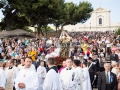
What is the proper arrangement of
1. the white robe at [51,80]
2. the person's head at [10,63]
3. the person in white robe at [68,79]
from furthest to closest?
the person's head at [10,63] < the person in white robe at [68,79] < the white robe at [51,80]

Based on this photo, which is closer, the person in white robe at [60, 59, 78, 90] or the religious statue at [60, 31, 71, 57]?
the person in white robe at [60, 59, 78, 90]

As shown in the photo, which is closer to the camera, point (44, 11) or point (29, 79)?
point (29, 79)

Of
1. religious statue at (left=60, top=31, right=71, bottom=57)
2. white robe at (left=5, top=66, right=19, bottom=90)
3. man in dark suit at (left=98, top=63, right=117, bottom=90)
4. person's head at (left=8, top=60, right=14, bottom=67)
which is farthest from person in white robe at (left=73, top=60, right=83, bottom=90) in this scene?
religious statue at (left=60, top=31, right=71, bottom=57)

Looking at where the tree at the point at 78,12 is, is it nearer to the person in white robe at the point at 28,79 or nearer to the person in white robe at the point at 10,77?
the person in white robe at the point at 10,77

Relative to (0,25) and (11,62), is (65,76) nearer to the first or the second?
(11,62)

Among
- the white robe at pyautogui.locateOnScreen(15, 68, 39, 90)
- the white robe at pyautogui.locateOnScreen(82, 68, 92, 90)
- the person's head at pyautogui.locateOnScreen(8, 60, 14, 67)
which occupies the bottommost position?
the white robe at pyautogui.locateOnScreen(82, 68, 92, 90)

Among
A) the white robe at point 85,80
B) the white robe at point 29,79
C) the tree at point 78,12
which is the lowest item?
the white robe at point 85,80

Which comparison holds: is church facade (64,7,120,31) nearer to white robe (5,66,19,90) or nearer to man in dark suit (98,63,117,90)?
white robe (5,66,19,90)

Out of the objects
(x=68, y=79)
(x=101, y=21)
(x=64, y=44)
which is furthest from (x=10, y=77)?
(x=101, y=21)

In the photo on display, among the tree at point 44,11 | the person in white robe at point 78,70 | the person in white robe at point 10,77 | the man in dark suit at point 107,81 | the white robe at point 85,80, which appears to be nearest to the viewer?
the man in dark suit at point 107,81

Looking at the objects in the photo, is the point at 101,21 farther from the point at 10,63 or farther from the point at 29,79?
the point at 29,79

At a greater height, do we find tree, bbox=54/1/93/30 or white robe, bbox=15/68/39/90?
tree, bbox=54/1/93/30

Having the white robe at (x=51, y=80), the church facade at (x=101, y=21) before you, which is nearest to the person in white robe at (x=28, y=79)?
the white robe at (x=51, y=80)

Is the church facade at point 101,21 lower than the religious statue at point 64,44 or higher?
higher
